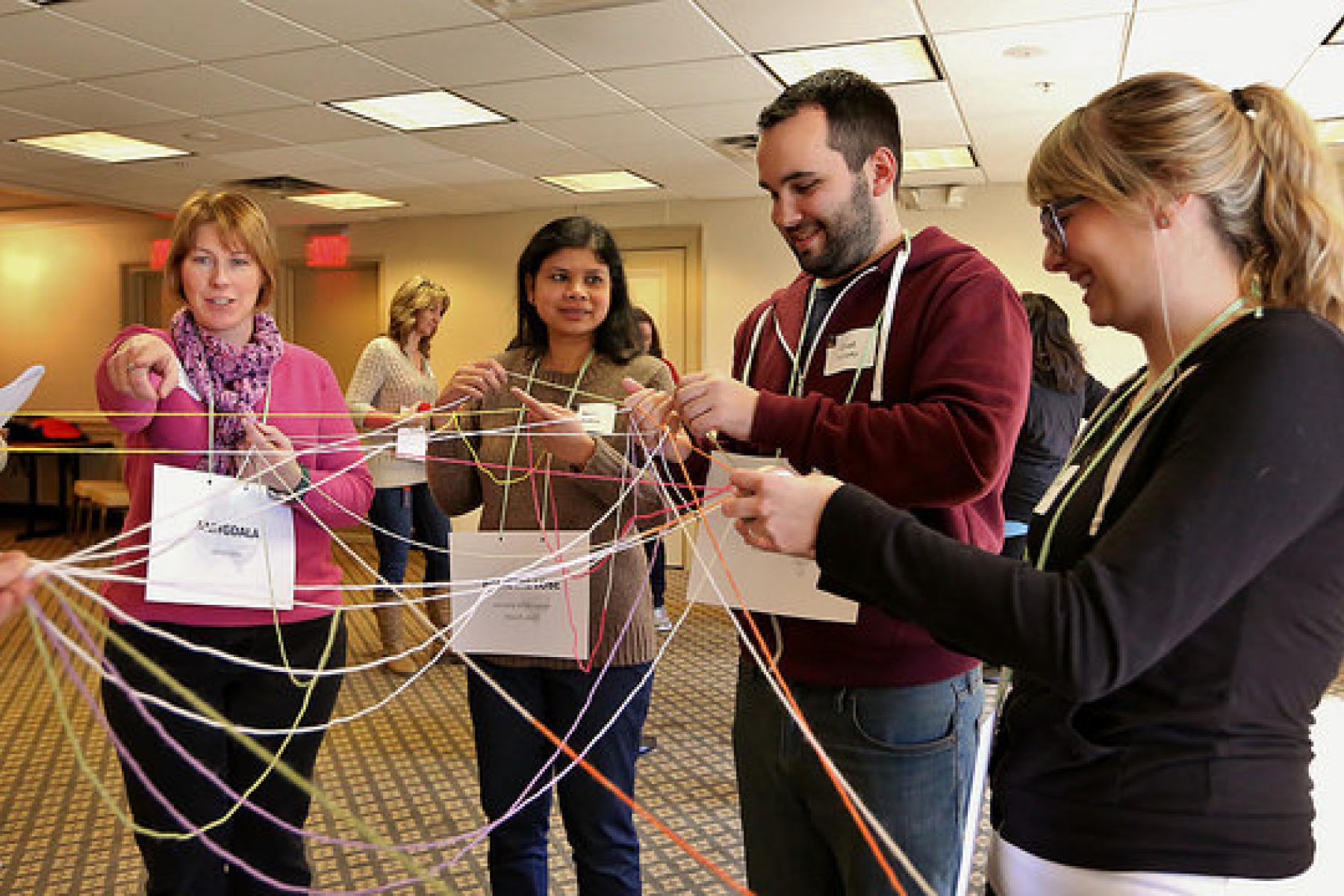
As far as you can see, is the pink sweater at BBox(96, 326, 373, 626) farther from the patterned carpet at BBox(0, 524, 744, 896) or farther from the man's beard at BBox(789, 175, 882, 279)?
the patterned carpet at BBox(0, 524, 744, 896)

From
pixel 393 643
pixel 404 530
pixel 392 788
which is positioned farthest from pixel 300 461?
pixel 393 643

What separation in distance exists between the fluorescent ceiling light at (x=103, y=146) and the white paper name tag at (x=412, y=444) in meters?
4.97

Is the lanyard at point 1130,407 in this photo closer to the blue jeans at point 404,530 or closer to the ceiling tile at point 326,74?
the blue jeans at point 404,530

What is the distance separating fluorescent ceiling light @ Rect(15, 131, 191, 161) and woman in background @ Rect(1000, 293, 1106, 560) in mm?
5266

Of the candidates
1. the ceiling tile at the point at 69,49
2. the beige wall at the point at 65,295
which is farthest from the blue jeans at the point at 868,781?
the beige wall at the point at 65,295

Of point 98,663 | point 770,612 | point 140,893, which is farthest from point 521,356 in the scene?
point 140,893

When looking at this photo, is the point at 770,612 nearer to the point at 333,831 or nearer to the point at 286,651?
the point at 286,651

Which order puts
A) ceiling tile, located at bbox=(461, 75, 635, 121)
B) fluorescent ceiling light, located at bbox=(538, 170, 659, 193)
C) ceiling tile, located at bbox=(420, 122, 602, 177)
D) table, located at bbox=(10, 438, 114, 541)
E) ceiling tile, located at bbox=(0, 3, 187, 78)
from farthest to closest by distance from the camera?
table, located at bbox=(10, 438, 114, 541)
fluorescent ceiling light, located at bbox=(538, 170, 659, 193)
ceiling tile, located at bbox=(420, 122, 602, 177)
ceiling tile, located at bbox=(461, 75, 635, 121)
ceiling tile, located at bbox=(0, 3, 187, 78)

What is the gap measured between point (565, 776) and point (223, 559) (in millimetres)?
715

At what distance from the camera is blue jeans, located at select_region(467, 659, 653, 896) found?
1.83 meters

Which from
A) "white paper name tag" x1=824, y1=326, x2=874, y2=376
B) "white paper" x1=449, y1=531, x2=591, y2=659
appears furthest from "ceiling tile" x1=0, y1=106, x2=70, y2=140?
"white paper name tag" x1=824, y1=326, x2=874, y2=376

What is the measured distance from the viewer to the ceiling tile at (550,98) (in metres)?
4.82

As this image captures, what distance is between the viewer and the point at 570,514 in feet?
6.19

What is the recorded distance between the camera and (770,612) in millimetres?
1410
